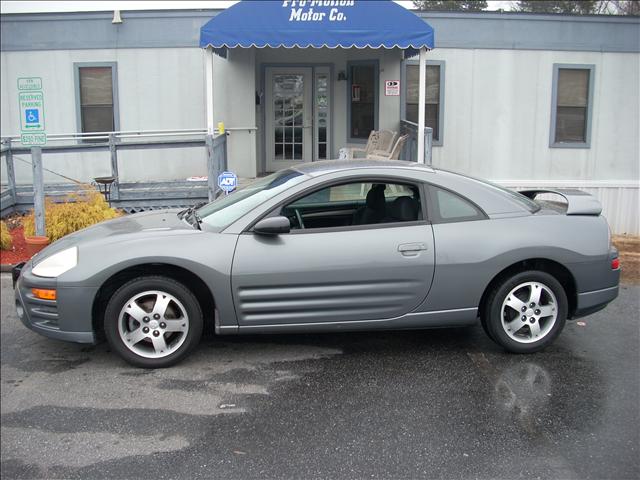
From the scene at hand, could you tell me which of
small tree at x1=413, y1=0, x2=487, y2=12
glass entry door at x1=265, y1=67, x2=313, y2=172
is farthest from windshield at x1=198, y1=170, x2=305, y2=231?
small tree at x1=413, y1=0, x2=487, y2=12

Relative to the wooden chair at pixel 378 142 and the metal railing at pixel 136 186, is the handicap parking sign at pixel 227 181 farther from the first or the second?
the wooden chair at pixel 378 142

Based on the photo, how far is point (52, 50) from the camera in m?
12.4

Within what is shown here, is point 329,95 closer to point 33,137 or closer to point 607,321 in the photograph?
point 33,137

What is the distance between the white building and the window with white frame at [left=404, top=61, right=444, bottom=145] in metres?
0.02

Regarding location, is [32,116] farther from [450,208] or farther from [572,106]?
[572,106]

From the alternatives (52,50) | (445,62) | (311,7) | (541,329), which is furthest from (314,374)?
(52,50)

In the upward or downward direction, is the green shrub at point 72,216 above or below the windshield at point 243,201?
below

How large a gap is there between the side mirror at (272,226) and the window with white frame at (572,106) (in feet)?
31.4

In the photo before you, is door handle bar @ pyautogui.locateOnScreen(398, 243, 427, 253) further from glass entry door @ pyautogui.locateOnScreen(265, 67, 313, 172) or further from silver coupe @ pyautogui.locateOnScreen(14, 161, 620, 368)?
glass entry door @ pyautogui.locateOnScreen(265, 67, 313, 172)

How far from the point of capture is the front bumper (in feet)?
15.7

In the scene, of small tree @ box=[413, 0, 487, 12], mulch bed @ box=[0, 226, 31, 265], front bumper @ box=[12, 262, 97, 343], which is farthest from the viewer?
small tree @ box=[413, 0, 487, 12]

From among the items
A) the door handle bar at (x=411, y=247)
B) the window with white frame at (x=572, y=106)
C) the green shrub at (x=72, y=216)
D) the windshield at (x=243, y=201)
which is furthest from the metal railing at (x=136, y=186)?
the window with white frame at (x=572, y=106)

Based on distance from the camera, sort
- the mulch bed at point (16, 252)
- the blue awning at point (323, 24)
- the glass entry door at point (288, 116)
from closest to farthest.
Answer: the mulch bed at point (16, 252)
the blue awning at point (323, 24)
the glass entry door at point (288, 116)

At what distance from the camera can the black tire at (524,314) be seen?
201 inches
